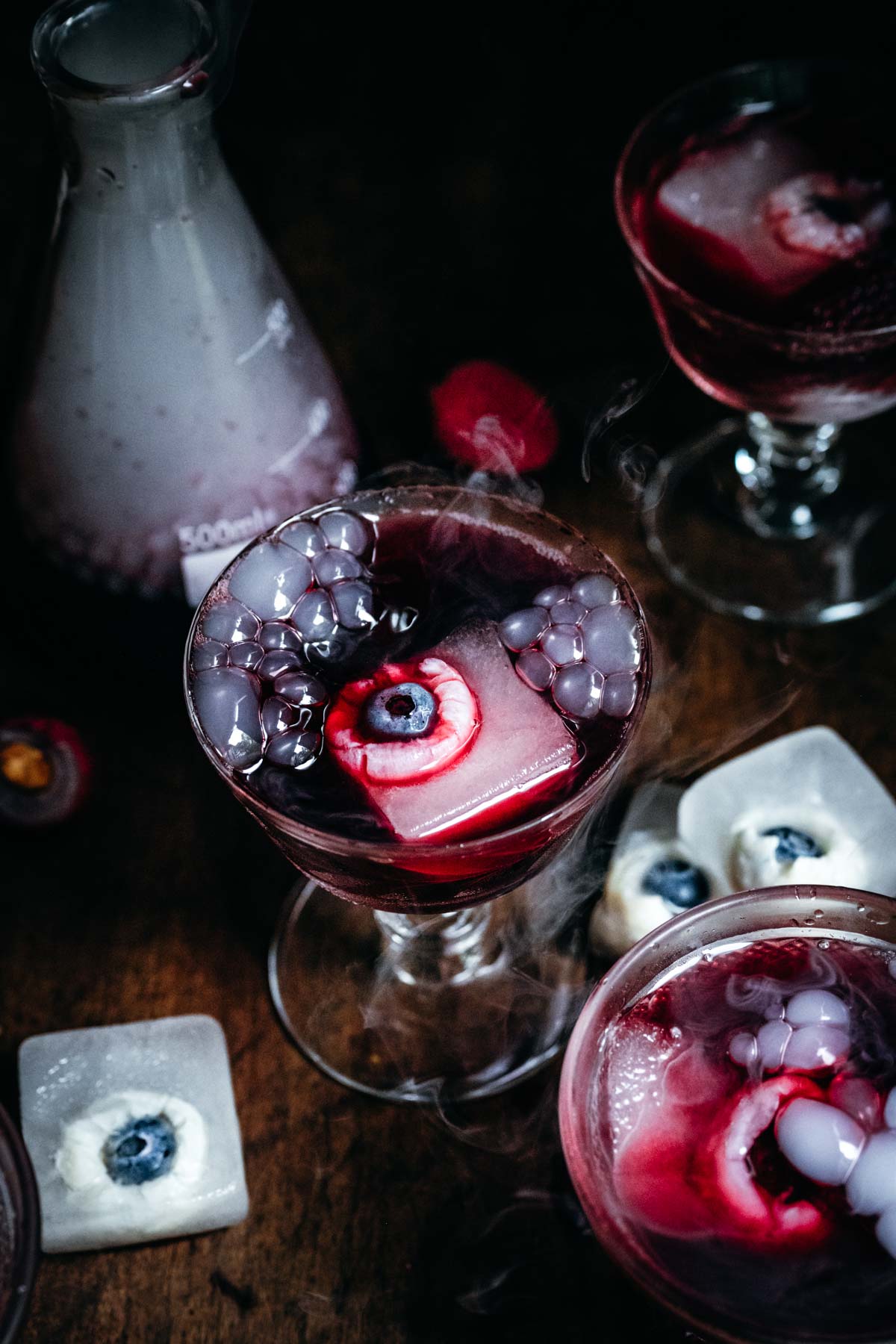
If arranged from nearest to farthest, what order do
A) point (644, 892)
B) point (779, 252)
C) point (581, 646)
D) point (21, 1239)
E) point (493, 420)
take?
1. point (21, 1239)
2. point (581, 646)
3. point (644, 892)
4. point (779, 252)
5. point (493, 420)

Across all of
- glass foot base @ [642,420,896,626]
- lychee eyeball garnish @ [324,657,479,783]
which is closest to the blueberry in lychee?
lychee eyeball garnish @ [324,657,479,783]

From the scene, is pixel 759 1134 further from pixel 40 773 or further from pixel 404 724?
pixel 40 773

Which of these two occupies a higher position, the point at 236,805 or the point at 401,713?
the point at 401,713

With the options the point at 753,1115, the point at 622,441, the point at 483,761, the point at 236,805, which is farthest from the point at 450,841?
the point at 622,441

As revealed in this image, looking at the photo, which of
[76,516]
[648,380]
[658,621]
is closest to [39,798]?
[76,516]

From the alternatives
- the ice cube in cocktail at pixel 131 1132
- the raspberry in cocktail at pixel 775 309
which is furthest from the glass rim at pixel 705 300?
the ice cube in cocktail at pixel 131 1132

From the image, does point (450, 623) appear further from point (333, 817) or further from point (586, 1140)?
point (586, 1140)

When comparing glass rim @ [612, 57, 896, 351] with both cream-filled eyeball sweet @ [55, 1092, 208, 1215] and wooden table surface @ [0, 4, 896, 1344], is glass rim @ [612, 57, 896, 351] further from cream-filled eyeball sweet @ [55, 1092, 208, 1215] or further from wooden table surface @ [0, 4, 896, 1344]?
cream-filled eyeball sweet @ [55, 1092, 208, 1215]
